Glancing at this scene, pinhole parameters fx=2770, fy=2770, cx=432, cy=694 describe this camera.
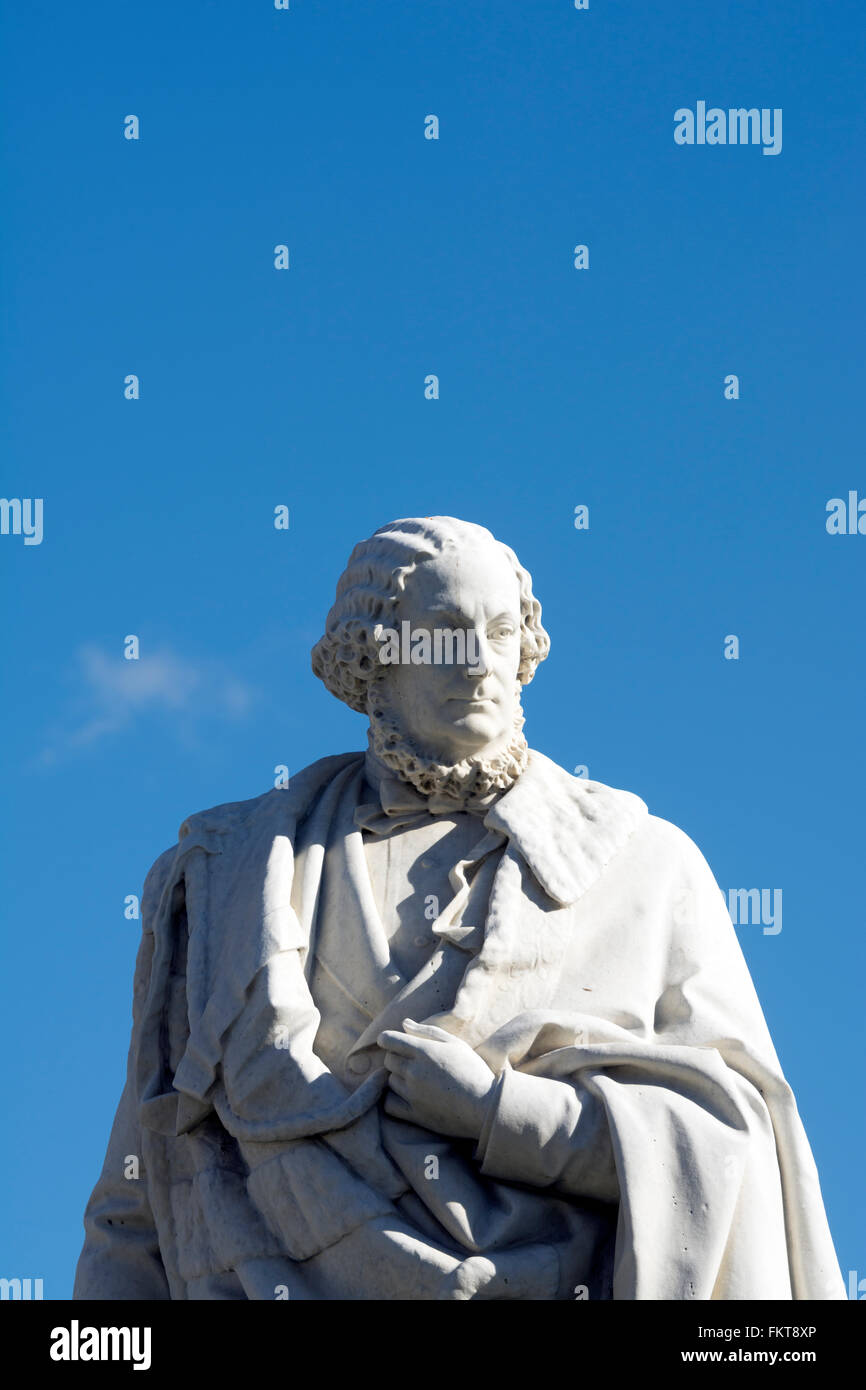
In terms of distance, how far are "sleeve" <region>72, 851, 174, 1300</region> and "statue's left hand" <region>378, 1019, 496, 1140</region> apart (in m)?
1.60

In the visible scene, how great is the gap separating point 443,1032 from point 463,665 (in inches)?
71.0

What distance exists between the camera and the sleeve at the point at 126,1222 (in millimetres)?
12852

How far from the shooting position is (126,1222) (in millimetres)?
12977

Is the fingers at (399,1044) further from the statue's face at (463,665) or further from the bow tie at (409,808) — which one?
the statue's face at (463,665)

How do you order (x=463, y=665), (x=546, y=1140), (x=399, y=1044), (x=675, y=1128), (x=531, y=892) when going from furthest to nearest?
1. (x=463, y=665)
2. (x=531, y=892)
3. (x=399, y=1044)
4. (x=675, y=1128)
5. (x=546, y=1140)

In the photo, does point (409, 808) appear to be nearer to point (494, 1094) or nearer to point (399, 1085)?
point (399, 1085)

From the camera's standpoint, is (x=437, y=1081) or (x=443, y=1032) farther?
(x=443, y=1032)

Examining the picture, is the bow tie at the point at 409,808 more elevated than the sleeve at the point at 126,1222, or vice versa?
the bow tie at the point at 409,808

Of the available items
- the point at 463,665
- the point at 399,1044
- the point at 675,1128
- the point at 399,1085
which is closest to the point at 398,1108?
the point at 399,1085

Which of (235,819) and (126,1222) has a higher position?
(235,819)

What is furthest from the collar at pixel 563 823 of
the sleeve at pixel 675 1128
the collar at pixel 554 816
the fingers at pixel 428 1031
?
the fingers at pixel 428 1031

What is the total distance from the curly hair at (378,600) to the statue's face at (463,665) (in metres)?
0.08

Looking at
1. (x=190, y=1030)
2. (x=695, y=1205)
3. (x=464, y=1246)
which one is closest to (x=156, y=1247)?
(x=190, y=1030)
